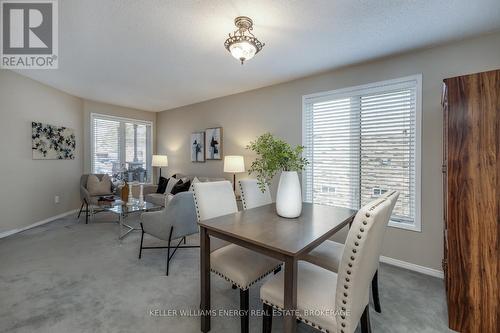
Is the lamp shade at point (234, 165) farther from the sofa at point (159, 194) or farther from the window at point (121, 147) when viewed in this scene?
the window at point (121, 147)

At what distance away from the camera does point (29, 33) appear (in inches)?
92.3

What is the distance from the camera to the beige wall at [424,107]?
2311 millimetres

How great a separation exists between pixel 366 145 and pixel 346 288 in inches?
88.6

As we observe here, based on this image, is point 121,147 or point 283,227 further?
point 121,147

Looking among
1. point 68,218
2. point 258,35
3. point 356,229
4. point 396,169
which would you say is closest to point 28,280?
point 68,218

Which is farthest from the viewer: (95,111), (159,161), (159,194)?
(159,161)

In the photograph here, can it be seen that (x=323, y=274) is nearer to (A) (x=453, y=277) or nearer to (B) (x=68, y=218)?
(A) (x=453, y=277)

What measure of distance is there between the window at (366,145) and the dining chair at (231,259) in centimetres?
171

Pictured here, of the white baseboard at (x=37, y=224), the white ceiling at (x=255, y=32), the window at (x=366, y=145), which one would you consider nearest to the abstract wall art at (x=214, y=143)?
the white ceiling at (x=255, y=32)

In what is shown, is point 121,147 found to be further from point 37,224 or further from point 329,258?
point 329,258

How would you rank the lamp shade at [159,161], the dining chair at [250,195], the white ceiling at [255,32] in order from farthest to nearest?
1. the lamp shade at [159,161]
2. the dining chair at [250,195]
3. the white ceiling at [255,32]

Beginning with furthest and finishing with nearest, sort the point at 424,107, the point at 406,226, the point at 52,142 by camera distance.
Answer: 1. the point at 52,142
2. the point at 406,226
3. the point at 424,107

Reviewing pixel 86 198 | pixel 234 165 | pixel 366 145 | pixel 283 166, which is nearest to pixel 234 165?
pixel 234 165

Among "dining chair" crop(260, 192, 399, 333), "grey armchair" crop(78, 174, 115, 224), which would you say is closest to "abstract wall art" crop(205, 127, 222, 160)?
"grey armchair" crop(78, 174, 115, 224)
